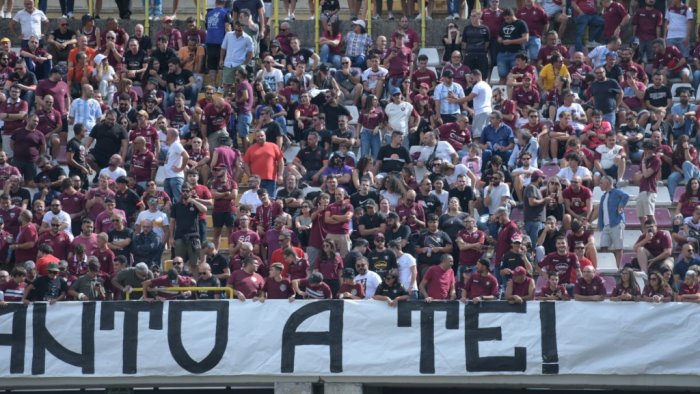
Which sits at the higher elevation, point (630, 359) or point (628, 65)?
point (628, 65)

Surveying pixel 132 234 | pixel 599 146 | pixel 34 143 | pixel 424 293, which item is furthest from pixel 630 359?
pixel 34 143

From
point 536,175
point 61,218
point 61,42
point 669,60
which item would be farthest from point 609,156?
point 61,42

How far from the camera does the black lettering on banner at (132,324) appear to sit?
856 inches

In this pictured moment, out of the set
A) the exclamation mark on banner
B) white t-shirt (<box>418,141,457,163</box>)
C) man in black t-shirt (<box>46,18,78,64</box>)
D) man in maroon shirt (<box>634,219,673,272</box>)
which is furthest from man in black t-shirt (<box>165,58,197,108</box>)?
the exclamation mark on banner

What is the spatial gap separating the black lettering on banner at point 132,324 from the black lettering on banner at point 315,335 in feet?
5.01

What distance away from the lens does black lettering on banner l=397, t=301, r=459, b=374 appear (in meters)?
21.4

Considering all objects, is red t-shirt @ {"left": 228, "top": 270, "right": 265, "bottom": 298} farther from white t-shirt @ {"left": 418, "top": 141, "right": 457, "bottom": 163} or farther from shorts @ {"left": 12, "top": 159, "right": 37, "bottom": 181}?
shorts @ {"left": 12, "top": 159, "right": 37, "bottom": 181}

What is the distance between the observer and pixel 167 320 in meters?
21.8

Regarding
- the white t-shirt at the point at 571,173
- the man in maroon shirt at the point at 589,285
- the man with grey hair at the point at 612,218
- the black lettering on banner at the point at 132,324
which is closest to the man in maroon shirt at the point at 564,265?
the man in maroon shirt at the point at 589,285

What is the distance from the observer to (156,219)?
78.8 feet

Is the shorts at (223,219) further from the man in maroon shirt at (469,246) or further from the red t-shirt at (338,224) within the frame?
the man in maroon shirt at (469,246)

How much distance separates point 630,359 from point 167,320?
5.41 metres

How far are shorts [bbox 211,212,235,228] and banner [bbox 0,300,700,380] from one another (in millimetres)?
2822

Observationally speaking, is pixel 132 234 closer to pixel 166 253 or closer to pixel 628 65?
pixel 166 253
